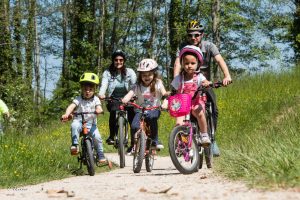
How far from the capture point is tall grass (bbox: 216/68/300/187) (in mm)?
6046

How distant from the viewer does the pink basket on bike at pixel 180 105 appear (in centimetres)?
751

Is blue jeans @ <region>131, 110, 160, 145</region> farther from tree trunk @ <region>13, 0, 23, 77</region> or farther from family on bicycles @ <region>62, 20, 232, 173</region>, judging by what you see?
tree trunk @ <region>13, 0, 23, 77</region>

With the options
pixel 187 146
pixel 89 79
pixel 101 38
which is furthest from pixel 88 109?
pixel 101 38

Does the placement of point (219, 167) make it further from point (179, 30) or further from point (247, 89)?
point (179, 30)

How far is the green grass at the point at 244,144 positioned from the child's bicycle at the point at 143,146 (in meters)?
0.98

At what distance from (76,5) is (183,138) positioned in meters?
34.7

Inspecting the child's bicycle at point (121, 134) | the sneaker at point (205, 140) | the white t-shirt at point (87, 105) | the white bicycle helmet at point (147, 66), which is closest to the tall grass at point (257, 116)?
the sneaker at point (205, 140)

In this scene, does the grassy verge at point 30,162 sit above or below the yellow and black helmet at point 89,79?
below

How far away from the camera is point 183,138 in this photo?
7.48m

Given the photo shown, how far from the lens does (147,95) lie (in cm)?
948

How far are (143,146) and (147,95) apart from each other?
1.05 meters

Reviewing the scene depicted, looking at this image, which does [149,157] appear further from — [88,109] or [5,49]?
[5,49]

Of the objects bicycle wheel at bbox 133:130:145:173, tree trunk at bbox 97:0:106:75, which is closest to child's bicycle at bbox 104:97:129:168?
bicycle wheel at bbox 133:130:145:173

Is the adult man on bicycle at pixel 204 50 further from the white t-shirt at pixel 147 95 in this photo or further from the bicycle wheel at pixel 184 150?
the bicycle wheel at pixel 184 150
